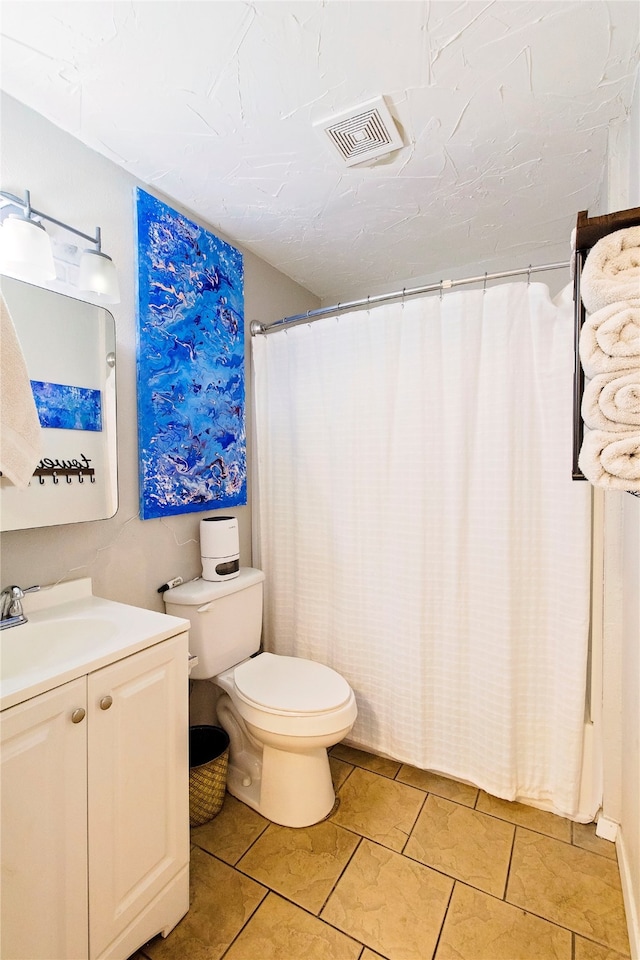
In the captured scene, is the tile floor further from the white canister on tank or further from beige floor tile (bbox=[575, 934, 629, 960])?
the white canister on tank

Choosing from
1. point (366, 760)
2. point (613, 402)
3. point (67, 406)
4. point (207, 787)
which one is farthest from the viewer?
point (366, 760)

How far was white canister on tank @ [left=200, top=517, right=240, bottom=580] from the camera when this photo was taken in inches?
71.1

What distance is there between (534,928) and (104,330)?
2187 millimetres

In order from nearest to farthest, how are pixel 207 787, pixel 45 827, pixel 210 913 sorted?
pixel 45 827
pixel 210 913
pixel 207 787

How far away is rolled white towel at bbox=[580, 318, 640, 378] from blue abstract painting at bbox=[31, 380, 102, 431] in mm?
1378

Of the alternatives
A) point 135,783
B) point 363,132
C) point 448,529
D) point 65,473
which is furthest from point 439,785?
point 363,132

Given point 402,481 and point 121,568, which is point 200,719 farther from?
point 402,481

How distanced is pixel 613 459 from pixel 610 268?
360 mm

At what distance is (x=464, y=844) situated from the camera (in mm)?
1490

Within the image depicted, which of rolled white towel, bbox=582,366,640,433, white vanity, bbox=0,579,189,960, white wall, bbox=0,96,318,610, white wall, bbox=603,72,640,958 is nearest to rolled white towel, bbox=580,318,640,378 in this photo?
rolled white towel, bbox=582,366,640,433

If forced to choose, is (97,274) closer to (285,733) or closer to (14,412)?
(14,412)

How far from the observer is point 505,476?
1.58 metres

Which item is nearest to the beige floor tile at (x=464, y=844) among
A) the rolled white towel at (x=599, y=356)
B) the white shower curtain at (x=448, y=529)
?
the white shower curtain at (x=448, y=529)

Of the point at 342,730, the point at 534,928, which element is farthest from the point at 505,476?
the point at 534,928
